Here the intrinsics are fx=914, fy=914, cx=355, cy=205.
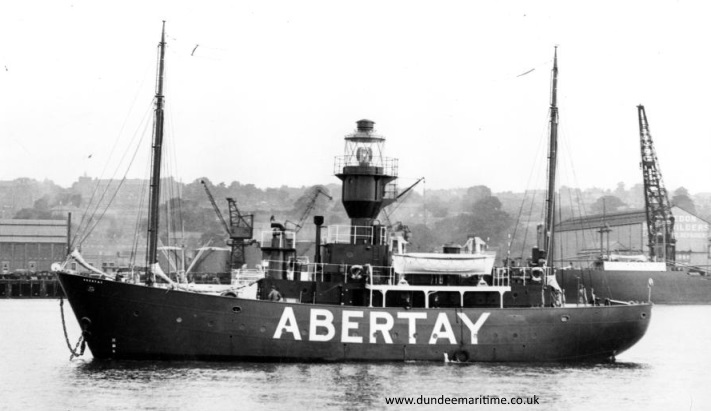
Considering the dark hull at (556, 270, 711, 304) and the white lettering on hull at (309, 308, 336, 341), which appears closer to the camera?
the white lettering on hull at (309, 308, 336, 341)

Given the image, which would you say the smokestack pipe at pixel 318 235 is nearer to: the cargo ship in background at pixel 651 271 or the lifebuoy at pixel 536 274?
the lifebuoy at pixel 536 274

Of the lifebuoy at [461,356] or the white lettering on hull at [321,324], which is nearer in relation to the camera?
the white lettering on hull at [321,324]

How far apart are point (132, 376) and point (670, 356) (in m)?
21.0

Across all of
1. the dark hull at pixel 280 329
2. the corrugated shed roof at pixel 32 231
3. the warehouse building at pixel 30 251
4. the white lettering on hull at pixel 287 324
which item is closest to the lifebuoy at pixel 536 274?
the dark hull at pixel 280 329

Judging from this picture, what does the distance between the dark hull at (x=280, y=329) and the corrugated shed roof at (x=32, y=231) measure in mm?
82276

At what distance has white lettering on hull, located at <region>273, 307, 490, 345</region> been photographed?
26.7 meters

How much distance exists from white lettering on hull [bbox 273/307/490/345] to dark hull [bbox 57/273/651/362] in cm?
3

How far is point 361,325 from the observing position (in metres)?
27.0

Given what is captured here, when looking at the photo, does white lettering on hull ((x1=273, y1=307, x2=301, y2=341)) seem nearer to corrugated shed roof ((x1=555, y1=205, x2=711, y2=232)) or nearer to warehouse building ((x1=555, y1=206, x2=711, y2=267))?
warehouse building ((x1=555, y1=206, x2=711, y2=267))

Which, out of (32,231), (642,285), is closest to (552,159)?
(642,285)

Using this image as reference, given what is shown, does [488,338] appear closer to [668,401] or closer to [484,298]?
[484,298]

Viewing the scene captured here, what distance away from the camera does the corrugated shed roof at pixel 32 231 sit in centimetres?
10500

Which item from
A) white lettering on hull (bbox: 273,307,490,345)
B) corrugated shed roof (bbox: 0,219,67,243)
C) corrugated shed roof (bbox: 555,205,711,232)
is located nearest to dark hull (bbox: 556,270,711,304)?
corrugated shed roof (bbox: 555,205,711,232)

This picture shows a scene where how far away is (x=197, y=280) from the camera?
76062 mm
